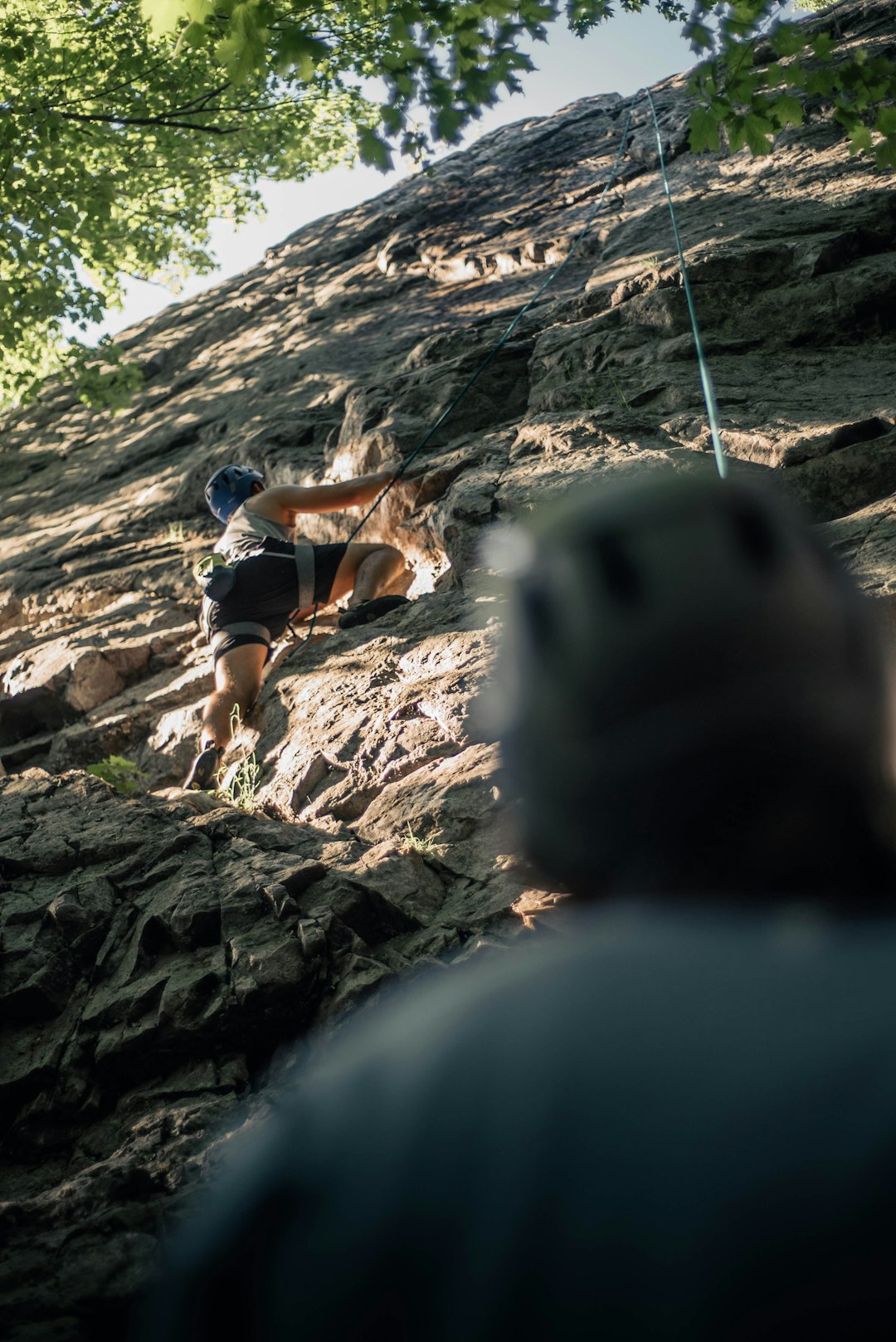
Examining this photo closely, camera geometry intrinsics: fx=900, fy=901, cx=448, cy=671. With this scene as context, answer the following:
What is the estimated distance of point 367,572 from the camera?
5363mm

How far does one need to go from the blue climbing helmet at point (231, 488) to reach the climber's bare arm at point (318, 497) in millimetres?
426

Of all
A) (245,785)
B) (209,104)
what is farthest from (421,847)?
(209,104)

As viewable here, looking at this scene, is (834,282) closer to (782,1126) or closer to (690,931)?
(690,931)

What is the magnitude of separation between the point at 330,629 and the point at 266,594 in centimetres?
43

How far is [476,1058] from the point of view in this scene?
1.48 metres

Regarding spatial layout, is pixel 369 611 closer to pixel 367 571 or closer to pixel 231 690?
pixel 367 571

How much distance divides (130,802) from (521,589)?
1.93 m

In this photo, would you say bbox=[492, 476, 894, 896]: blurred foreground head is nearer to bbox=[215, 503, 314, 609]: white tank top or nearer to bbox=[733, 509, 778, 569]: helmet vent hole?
bbox=[733, 509, 778, 569]: helmet vent hole

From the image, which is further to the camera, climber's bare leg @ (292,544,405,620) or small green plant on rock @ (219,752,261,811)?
climber's bare leg @ (292,544,405,620)

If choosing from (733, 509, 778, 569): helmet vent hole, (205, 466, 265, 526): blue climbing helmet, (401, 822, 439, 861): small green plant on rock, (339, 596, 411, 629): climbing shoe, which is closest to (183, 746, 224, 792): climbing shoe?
(339, 596, 411, 629): climbing shoe

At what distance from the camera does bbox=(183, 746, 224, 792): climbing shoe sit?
168 inches

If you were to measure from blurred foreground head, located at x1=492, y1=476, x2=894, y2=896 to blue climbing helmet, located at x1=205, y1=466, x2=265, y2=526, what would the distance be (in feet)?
15.2

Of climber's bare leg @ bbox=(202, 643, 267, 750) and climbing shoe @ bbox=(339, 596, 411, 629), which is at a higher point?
climbing shoe @ bbox=(339, 596, 411, 629)

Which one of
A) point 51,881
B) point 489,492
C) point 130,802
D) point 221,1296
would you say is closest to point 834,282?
point 489,492
